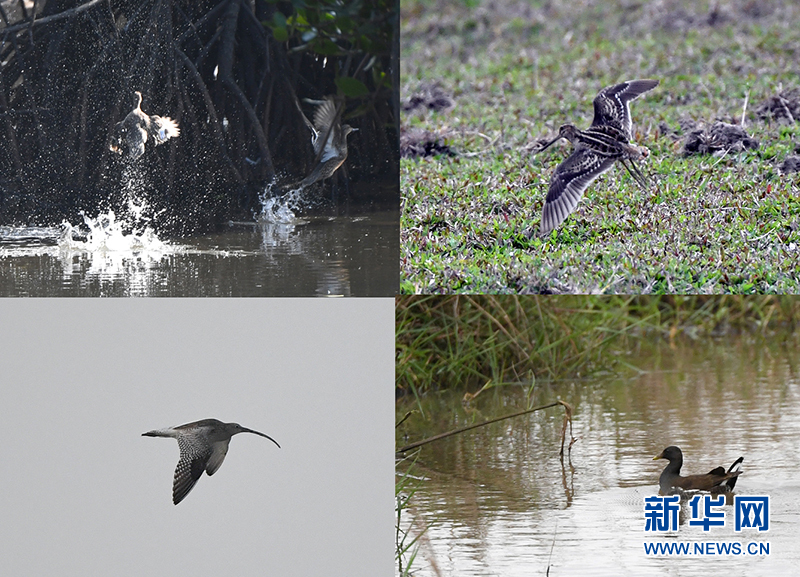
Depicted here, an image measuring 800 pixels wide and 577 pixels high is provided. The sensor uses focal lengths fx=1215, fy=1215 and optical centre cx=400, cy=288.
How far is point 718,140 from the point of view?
4.70 meters

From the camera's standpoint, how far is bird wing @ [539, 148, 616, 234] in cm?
446

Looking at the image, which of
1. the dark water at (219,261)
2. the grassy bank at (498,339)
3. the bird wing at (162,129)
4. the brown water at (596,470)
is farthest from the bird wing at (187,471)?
the bird wing at (162,129)

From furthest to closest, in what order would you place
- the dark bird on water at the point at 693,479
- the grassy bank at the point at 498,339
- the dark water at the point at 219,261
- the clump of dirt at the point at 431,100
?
1. the grassy bank at the point at 498,339
2. the clump of dirt at the point at 431,100
3. the dark water at the point at 219,261
4. the dark bird on water at the point at 693,479

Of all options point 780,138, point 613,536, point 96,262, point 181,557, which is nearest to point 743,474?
point 613,536

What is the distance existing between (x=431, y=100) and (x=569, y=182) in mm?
742

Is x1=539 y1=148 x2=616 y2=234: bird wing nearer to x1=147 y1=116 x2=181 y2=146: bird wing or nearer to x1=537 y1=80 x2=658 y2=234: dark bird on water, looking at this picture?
x1=537 y1=80 x2=658 y2=234: dark bird on water

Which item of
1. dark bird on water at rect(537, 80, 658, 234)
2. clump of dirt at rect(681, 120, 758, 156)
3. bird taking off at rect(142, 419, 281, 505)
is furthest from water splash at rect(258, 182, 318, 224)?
clump of dirt at rect(681, 120, 758, 156)

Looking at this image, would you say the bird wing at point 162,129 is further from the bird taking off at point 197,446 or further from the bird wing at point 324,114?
the bird taking off at point 197,446

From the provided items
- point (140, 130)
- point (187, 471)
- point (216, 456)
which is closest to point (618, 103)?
point (140, 130)

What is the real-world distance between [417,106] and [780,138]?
1.41m

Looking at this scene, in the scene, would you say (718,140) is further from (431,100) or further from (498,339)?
(498,339)

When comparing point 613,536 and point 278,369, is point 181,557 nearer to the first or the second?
point 278,369

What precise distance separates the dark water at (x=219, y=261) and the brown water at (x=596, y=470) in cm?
74

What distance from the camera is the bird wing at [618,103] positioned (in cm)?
463
